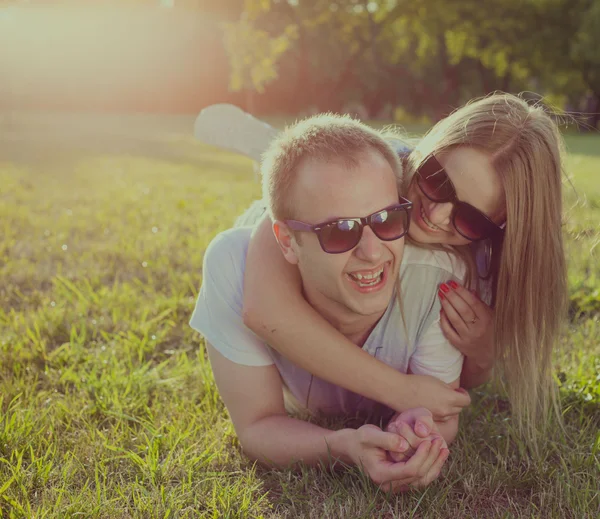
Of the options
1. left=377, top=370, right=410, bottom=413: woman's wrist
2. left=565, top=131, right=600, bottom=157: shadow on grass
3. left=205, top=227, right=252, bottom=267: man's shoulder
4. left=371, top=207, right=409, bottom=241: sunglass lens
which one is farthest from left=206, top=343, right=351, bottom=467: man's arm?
left=565, top=131, right=600, bottom=157: shadow on grass

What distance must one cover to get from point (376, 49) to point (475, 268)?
45.5 metres

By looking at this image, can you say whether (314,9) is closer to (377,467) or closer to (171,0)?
(171,0)

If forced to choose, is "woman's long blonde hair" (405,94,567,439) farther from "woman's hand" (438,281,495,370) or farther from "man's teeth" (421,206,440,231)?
"man's teeth" (421,206,440,231)

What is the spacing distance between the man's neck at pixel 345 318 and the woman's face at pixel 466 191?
1.48 ft

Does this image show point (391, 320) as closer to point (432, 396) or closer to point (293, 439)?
point (432, 396)

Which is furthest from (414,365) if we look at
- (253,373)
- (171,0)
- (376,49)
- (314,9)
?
(171,0)

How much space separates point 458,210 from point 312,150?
0.70 meters

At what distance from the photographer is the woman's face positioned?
9.26 ft

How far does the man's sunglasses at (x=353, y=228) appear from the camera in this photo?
8.25 ft

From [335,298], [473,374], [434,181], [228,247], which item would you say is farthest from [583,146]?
[335,298]

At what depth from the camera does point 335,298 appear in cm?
274

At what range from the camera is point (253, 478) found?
279 centimetres

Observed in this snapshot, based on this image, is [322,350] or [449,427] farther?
[449,427]

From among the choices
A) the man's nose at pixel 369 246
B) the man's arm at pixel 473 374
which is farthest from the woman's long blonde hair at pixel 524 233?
the man's nose at pixel 369 246
